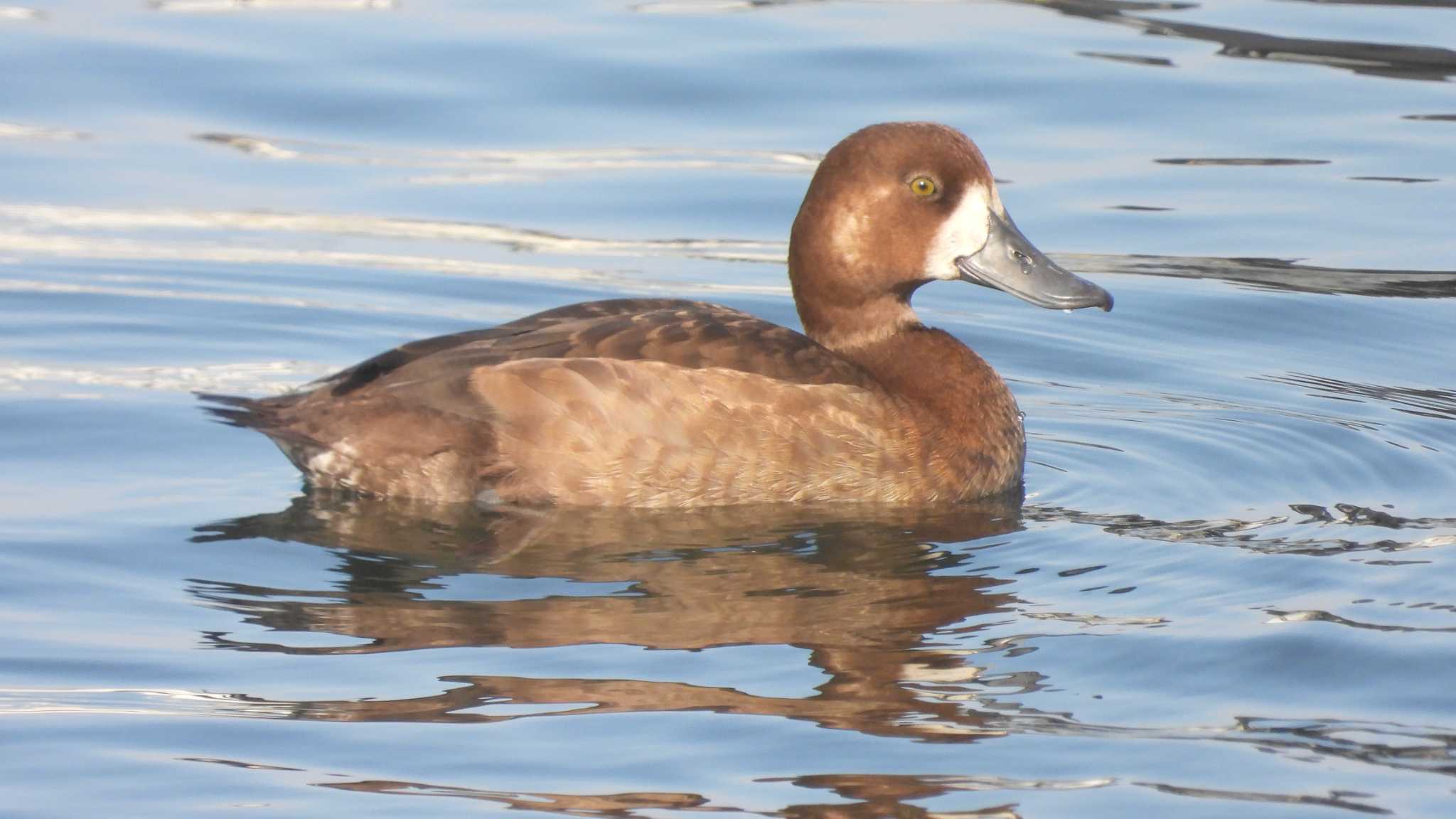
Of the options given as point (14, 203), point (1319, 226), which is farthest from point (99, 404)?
point (1319, 226)

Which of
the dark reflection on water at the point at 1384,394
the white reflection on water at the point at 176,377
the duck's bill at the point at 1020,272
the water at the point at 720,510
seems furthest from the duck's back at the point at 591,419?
the dark reflection on water at the point at 1384,394

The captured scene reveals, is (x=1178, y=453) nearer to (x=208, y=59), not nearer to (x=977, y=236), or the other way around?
(x=977, y=236)

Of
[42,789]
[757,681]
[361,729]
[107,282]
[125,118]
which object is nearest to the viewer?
[42,789]

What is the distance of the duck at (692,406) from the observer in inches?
236

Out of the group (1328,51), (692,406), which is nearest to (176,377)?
(692,406)

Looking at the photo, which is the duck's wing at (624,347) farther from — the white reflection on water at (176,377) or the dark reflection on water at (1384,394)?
the dark reflection on water at (1384,394)

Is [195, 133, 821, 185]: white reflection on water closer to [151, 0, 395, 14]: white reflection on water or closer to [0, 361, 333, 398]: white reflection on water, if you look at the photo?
[151, 0, 395, 14]: white reflection on water

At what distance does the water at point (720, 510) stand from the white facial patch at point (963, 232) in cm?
73

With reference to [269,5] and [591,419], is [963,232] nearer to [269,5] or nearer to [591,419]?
[591,419]

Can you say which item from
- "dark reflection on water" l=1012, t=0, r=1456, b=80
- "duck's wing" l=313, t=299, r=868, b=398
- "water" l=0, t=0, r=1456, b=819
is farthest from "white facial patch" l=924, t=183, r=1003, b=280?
"dark reflection on water" l=1012, t=0, r=1456, b=80

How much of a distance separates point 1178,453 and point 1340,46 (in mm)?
5484

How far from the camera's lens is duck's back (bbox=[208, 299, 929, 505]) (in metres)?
5.98

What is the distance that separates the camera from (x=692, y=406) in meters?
6.02

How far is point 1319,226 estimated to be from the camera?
9094mm
